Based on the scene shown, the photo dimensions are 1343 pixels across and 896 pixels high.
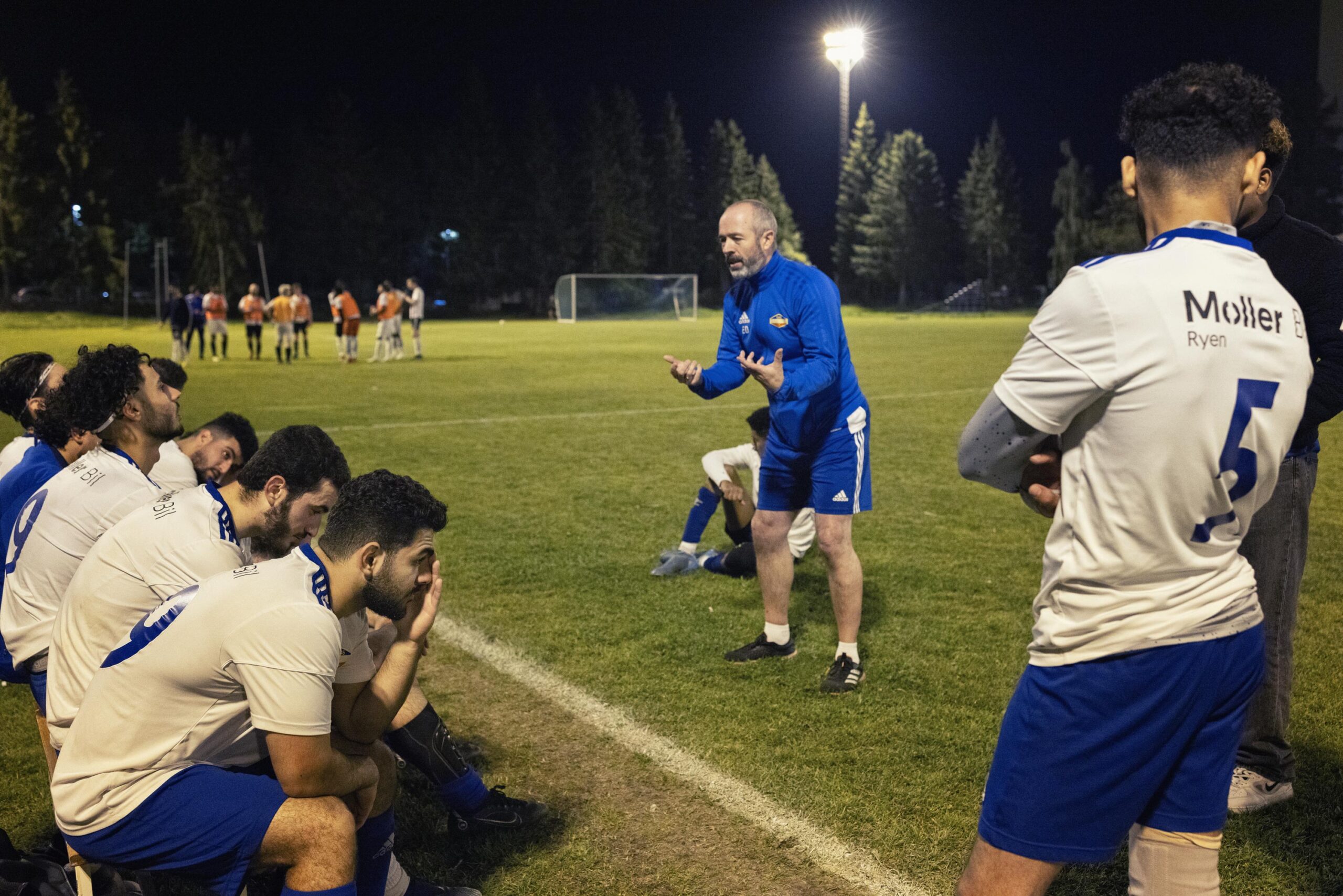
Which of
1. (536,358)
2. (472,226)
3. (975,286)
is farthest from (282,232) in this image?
(536,358)

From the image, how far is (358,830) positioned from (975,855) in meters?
1.88

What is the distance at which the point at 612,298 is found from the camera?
55375mm

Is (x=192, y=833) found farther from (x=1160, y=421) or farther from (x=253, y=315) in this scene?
(x=253, y=315)

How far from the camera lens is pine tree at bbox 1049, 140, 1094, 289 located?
83000mm

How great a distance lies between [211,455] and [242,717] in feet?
6.72

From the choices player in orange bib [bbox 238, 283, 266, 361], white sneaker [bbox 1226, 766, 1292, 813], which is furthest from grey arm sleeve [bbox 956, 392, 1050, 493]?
player in orange bib [bbox 238, 283, 266, 361]

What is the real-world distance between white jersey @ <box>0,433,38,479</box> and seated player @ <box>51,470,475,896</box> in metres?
2.18

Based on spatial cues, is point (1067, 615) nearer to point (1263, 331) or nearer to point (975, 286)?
point (1263, 331)

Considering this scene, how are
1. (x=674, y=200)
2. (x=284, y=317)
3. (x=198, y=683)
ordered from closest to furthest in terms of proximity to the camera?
(x=198, y=683), (x=284, y=317), (x=674, y=200)

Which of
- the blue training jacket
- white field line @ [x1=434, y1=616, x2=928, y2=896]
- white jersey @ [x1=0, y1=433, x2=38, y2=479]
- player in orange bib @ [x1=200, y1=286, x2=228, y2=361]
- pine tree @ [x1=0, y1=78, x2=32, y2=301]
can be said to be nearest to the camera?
white field line @ [x1=434, y1=616, x2=928, y2=896]

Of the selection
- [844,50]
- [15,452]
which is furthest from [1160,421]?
[844,50]

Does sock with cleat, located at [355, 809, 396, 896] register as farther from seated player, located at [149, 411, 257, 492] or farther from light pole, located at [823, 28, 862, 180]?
light pole, located at [823, 28, 862, 180]

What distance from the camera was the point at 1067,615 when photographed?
7.42 feet

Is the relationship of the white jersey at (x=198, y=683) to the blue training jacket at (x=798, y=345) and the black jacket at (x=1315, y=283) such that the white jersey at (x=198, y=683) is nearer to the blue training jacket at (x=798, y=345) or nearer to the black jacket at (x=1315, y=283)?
the blue training jacket at (x=798, y=345)
